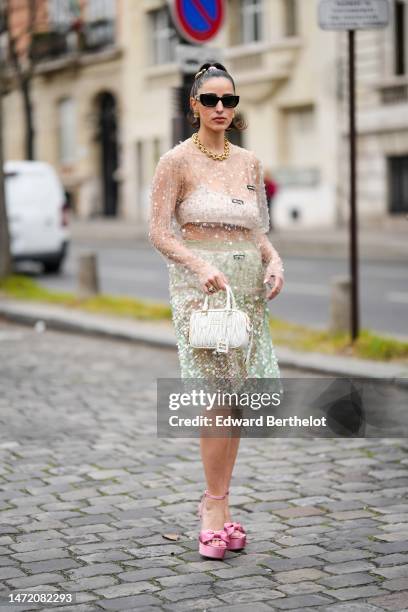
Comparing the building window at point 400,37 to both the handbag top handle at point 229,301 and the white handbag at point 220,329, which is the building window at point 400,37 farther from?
the white handbag at point 220,329

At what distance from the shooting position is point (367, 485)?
18.6 feet

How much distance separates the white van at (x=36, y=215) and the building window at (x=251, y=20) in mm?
15852

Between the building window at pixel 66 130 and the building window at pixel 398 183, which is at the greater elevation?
the building window at pixel 66 130

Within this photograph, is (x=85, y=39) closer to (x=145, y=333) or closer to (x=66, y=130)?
(x=66, y=130)

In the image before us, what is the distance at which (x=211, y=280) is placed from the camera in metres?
4.45

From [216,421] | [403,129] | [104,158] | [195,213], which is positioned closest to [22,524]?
[216,421]

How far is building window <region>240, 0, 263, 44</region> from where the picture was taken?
112ft

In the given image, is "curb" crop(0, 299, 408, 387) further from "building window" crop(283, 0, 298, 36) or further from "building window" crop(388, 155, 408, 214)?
"building window" crop(283, 0, 298, 36)

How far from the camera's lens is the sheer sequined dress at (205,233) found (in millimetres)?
4625

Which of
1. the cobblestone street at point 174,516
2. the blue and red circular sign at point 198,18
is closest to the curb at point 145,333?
the cobblestone street at point 174,516

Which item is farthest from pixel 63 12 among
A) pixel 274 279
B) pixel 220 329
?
pixel 220 329

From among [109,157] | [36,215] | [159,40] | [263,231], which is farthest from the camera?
[109,157]

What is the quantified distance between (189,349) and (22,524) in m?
1.07

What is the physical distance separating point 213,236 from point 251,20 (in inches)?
1208
